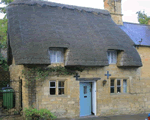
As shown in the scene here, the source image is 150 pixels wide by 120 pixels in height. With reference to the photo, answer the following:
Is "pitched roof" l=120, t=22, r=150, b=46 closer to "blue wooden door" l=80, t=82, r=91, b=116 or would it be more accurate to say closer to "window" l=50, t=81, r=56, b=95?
"blue wooden door" l=80, t=82, r=91, b=116

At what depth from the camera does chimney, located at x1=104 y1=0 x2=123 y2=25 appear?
1566 cm

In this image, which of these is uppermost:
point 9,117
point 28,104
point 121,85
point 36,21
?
point 36,21

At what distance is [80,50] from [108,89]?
2973mm

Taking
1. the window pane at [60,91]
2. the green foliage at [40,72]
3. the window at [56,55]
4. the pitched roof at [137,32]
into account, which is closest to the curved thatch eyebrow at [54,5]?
the pitched roof at [137,32]

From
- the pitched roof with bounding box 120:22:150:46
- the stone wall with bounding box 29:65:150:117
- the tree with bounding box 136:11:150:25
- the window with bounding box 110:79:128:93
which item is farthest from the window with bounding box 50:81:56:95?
the tree with bounding box 136:11:150:25

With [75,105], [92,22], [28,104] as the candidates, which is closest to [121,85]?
[75,105]

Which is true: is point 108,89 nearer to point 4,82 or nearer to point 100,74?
point 100,74

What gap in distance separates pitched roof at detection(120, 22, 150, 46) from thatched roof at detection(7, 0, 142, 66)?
3.95 feet

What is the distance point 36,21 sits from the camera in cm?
1112

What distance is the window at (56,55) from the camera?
10.5 metres

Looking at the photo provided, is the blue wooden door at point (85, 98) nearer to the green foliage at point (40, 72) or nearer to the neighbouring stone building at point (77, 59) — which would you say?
the neighbouring stone building at point (77, 59)

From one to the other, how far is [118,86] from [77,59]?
356 centimetres

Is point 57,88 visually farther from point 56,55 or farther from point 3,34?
point 3,34

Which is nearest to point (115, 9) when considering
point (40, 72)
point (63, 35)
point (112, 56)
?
point (112, 56)
